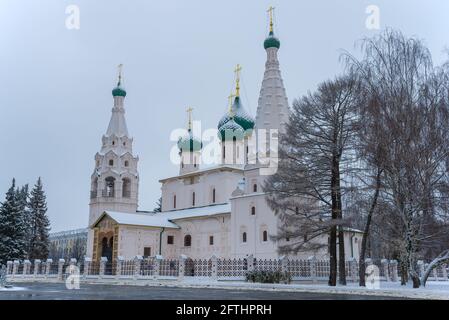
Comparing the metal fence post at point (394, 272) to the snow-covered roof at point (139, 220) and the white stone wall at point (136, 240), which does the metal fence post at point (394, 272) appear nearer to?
the snow-covered roof at point (139, 220)

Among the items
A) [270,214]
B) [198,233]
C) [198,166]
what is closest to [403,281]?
[270,214]

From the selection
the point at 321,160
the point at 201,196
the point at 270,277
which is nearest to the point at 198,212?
the point at 201,196

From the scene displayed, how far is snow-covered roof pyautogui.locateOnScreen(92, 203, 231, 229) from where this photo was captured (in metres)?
34.2

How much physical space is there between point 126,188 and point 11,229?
31.7 feet

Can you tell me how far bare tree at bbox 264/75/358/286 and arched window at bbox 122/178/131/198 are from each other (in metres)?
22.8

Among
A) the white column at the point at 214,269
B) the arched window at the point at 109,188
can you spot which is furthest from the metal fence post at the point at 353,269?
the arched window at the point at 109,188

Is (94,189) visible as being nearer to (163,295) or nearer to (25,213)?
(25,213)

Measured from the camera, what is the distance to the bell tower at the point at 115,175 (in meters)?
40.6

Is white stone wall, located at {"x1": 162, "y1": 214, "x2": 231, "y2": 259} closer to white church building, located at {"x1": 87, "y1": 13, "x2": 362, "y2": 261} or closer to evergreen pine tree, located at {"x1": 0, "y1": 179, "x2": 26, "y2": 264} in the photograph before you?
white church building, located at {"x1": 87, "y1": 13, "x2": 362, "y2": 261}

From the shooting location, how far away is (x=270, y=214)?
91.1 feet

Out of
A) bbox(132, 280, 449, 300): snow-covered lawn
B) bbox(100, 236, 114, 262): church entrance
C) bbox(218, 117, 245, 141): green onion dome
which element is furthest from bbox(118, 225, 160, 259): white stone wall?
bbox(132, 280, 449, 300): snow-covered lawn

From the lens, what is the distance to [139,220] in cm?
3531

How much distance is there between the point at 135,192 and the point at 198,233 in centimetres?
888
